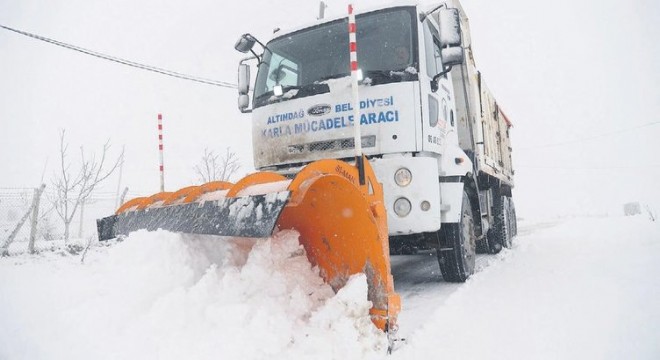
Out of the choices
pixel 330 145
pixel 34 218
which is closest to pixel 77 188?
pixel 34 218

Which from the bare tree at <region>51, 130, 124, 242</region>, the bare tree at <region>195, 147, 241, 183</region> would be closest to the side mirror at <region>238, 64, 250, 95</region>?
the bare tree at <region>51, 130, 124, 242</region>

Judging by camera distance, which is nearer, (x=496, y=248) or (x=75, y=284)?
(x=75, y=284)

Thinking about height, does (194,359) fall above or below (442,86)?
below

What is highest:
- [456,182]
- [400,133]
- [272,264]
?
[400,133]

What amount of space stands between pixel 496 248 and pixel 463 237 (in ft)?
11.2

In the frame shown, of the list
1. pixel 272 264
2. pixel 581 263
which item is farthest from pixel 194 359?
pixel 581 263

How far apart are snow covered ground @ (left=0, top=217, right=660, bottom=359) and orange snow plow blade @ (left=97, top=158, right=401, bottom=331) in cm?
12

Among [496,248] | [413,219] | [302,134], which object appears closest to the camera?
[413,219]

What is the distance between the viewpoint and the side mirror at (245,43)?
421 centimetres

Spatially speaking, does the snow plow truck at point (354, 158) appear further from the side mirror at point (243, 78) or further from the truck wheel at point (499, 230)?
the truck wheel at point (499, 230)

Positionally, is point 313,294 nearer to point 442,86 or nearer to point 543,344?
point 543,344

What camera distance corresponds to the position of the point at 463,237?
13.2 ft

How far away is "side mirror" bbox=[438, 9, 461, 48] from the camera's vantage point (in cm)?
338

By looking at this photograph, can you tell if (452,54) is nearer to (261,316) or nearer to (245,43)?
(245,43)
